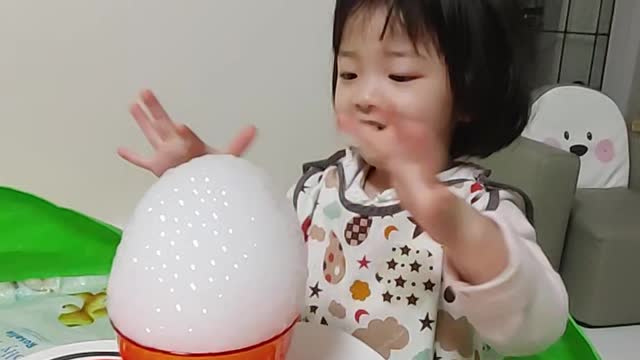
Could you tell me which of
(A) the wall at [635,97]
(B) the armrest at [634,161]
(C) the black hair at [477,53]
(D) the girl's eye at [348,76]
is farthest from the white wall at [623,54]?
(D) the girl's eye at [348,76]

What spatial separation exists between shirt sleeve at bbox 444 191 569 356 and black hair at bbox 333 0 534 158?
0.11 m

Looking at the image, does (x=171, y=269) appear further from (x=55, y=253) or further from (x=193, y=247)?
(x=55, y=253)

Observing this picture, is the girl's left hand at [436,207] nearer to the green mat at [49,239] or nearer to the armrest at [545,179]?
the green mat at [49,239]

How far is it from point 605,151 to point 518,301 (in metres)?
1.45

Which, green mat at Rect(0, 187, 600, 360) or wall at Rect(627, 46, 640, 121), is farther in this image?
wall at Rect(627, 46, 640, 121)

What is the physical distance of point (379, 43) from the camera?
0.52m

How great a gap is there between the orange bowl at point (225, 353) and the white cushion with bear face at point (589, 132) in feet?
4.91

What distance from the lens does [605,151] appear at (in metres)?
1.77

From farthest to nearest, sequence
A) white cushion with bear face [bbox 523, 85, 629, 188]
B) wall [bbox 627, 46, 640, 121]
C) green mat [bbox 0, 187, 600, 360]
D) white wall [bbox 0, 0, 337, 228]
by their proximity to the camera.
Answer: wall [bbox 627, 46, 640, 121]
white cushion with bear face [bbox 523, 85, 629, 188]
white wall [bbox 0, 0, 337, 228]
green mat [bbox 0, 187, 600, 360]

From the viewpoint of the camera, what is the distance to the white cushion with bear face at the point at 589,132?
1738mm

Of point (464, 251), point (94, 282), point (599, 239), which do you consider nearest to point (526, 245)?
point (464, 251)

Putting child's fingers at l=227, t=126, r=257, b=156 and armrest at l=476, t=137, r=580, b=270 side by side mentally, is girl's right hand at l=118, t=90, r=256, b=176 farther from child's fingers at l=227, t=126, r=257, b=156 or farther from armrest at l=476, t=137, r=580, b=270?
armrest at l=476, t=137, r=580, b=270

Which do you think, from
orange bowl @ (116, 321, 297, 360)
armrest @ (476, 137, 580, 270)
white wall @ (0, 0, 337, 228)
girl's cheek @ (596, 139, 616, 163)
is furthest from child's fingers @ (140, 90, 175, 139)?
girl's cheek @ (596, 139, 616, 163)

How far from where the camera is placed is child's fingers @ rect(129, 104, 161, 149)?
1.68 feet
